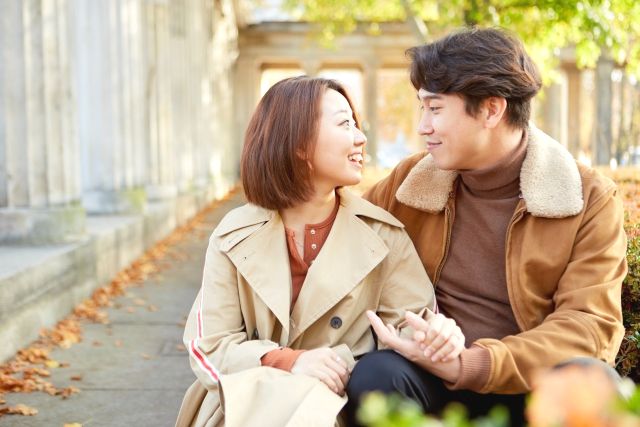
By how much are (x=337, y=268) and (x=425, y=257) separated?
434 mm

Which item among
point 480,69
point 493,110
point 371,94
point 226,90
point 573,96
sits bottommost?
point 573,96

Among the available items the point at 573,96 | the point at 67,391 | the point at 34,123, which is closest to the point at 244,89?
the point at 573,96

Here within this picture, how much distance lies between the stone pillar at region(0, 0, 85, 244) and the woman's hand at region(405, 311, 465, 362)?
5.10 meters

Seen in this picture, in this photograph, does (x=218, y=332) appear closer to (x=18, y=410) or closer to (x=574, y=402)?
(x=18, y=410)

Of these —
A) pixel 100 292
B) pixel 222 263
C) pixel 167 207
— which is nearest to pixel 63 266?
pixel 100 292

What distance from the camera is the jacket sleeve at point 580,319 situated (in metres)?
2.67

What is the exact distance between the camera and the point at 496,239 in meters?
3.08

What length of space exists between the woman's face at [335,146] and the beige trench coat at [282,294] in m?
0.13

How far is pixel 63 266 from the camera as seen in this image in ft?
22.3

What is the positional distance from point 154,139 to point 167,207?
48.0 inches

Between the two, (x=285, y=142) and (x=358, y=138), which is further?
(x=358, y=138)

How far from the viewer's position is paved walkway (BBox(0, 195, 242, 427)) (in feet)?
14.6

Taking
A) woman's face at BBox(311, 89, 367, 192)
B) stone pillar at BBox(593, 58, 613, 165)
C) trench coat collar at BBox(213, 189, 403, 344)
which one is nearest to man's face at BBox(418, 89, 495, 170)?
woman's face at BBox(311, 89, 367, 192)

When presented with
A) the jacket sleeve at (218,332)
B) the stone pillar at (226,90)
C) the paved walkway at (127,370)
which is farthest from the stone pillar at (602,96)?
the jacket sleeve at (218,332)
